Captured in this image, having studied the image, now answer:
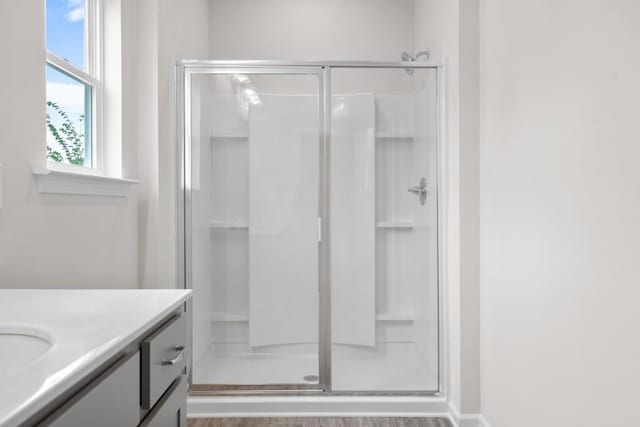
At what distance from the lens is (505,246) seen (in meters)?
1.98

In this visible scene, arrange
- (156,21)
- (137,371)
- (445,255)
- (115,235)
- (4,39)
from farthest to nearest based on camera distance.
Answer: (445,255)
(156,21)
(115,235)
(4,39)
(137,371)

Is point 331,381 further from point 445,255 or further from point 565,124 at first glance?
point 565,124

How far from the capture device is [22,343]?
916 millimetres

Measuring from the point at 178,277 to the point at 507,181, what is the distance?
1.68 metres

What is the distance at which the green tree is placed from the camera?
5.70 ft

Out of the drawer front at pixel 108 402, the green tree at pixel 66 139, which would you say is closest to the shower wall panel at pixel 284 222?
the green tree at pixel 66 139

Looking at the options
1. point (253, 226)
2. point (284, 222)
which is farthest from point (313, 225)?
point (253, 226)

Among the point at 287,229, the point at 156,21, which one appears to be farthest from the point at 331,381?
the point at 156,21

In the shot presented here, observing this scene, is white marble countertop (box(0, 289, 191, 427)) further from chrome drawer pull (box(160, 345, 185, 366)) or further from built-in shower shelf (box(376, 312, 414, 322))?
built-in shower shelf (box(376, 312, 414, 322))

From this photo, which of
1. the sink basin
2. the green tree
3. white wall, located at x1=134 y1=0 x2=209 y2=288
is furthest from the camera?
white wall, located at x1=134 y1=0 x2=209 y2=288

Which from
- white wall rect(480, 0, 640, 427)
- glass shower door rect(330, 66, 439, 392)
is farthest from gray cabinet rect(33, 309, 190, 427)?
glass shower door rect(330, 66, 439, 392)

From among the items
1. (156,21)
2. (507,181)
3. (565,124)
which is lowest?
(507,181)

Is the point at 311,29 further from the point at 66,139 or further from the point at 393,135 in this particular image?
the point at 66,139

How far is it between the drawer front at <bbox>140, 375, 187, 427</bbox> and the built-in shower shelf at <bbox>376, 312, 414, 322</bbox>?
4.75 feet
